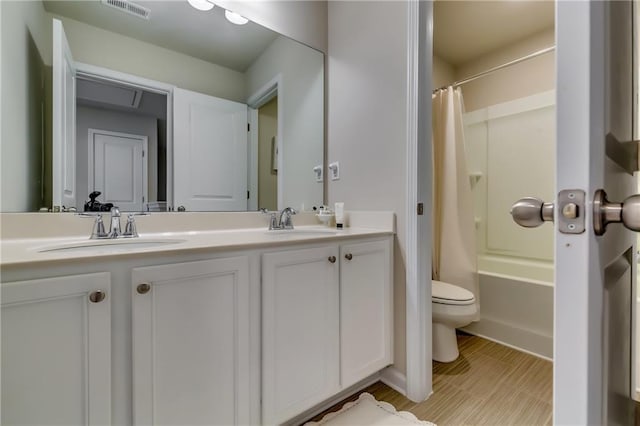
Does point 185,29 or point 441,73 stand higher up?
point 441,73

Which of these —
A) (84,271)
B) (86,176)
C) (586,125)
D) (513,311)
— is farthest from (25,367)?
(513,311)

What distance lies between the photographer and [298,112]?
1887 mm

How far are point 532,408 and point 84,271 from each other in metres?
1.85

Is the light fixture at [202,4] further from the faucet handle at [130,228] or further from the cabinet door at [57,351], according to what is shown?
the cabinet door at [57,351]

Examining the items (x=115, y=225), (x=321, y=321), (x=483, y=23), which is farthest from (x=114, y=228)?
(x=483, y=23)

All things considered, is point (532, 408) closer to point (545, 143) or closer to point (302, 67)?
point (545, 143)

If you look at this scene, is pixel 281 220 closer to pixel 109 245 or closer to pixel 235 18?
pixel 109 245

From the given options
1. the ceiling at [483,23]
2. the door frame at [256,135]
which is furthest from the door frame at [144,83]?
the ceiling at [483,23]

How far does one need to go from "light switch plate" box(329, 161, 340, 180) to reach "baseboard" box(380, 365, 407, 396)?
113cm

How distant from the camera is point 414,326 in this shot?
139cm

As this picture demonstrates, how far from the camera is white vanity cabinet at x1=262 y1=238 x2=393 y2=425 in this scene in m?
1.04

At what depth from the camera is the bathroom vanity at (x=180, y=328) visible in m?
0.68

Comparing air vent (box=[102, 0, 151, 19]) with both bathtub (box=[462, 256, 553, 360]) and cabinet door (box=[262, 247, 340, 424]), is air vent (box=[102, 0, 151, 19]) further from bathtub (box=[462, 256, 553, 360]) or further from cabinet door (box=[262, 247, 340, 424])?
bathtub (box=[462, 256, 553, 360])

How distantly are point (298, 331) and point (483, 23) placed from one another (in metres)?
2.59
